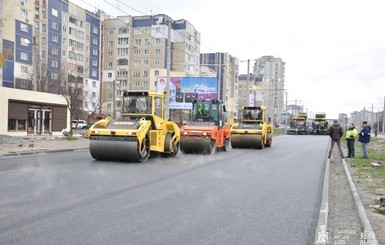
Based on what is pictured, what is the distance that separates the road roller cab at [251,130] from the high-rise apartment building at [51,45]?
102 ft

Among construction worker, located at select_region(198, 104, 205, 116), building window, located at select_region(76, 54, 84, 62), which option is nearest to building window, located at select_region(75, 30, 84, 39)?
building window, located at select_region(76, 54, 84, 62)

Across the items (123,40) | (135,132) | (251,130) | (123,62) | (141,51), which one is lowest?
(251,130)

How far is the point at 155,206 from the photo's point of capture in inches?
291

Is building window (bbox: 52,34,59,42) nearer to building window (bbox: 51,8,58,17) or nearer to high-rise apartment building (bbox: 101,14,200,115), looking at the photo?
building window (bbox: 51,8,58,17)

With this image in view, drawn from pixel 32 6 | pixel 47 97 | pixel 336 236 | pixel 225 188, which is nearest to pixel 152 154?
pixel 225 188

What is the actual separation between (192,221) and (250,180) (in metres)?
4.84

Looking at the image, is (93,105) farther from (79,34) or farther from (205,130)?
(205,130)

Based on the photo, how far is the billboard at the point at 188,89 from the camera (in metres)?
45.7

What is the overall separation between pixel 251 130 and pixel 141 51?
69572 mm

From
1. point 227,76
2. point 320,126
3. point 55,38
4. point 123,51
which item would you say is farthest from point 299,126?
point 227,76

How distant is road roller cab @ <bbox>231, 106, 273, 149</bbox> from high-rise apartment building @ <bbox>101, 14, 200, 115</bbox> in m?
61.1

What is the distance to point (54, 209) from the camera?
688 cm

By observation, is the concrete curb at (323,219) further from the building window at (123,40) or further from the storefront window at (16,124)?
the building window at (123,40)

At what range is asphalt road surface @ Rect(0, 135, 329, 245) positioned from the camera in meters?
5.56
